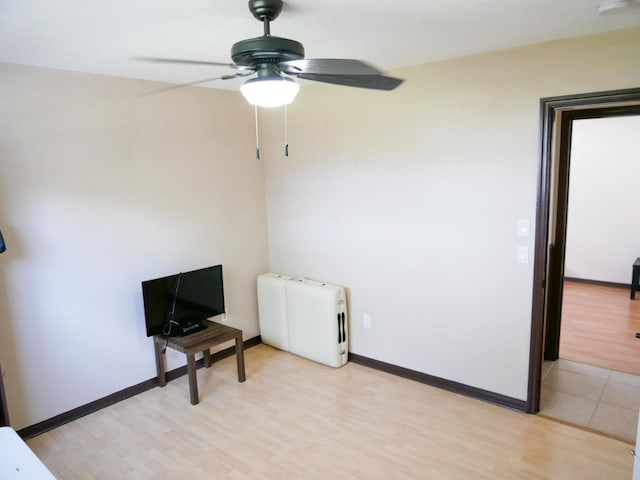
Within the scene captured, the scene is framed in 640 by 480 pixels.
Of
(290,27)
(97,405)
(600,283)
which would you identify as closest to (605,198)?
(600,283)

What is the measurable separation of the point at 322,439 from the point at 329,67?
232cm

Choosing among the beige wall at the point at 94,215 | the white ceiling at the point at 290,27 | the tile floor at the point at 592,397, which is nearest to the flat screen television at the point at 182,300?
the beige wall at the point at 94,215

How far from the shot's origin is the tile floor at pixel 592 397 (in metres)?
2.92

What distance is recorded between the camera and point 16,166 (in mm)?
2785

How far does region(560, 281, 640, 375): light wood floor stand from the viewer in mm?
3934

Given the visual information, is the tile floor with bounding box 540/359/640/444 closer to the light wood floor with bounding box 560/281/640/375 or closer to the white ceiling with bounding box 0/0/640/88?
the light wood floor with bounding box 560/281/640/375

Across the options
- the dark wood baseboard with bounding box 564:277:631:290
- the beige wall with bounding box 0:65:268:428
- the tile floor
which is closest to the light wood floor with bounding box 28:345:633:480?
the tile floor

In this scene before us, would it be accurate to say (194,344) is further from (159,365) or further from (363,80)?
(363,80)

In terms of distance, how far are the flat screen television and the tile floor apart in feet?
8.95

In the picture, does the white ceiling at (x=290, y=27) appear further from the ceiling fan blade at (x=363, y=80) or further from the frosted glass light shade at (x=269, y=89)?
the frosted glass light shade at (x=269, y=89)

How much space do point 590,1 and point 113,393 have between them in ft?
12.9

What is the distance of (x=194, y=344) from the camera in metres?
3.31

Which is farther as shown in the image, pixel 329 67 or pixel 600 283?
pixel 600 283

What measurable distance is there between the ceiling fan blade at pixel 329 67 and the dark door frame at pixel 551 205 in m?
1.63
